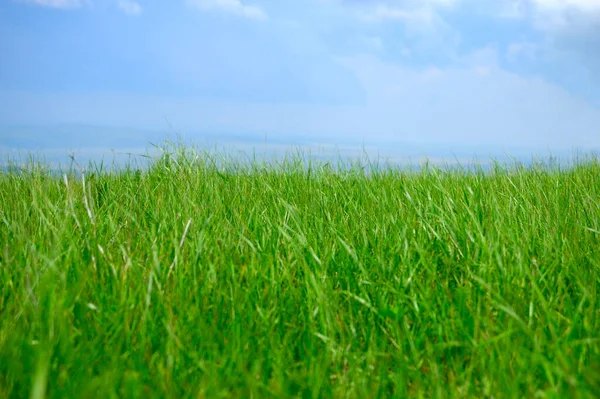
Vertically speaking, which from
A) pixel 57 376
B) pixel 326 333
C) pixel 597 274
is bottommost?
pixel 57 376

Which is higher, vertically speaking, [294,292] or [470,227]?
[470,227]

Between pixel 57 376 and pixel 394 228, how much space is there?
1.65m

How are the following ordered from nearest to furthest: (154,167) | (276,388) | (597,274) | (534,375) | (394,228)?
(276,388) < (534,375) < (597,274) < (394,228) < (154,167)

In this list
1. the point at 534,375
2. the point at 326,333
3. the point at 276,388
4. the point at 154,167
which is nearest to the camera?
the point at 276,388

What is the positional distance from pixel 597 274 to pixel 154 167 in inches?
128

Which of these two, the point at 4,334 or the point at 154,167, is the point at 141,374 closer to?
the point at 4,334

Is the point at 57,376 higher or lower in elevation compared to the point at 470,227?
lower

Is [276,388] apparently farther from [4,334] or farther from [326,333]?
[4,334]

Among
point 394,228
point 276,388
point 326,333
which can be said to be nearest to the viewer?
point 276,388

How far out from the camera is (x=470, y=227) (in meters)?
2.51

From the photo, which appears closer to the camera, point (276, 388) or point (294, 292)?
point (276, 388)

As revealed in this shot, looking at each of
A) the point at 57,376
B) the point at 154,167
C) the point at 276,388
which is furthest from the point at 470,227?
the point at 154,167

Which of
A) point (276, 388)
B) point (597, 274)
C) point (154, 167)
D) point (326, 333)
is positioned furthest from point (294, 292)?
point (154, 167)

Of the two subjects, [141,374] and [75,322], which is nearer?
[141,374]
